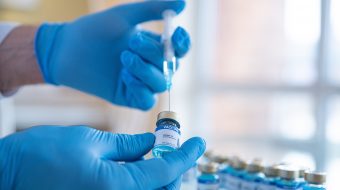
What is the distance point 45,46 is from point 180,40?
46cm

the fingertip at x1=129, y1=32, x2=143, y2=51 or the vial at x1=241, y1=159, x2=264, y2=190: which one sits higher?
the fingertip at x1=129, y1=32, x2=143, y2=51

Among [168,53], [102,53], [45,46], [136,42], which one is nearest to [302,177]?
[168,53]

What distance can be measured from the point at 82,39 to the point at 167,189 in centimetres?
72

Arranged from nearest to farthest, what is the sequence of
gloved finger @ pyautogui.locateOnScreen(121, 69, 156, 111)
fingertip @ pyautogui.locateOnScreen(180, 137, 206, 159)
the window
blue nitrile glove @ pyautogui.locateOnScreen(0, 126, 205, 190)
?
blue nitrile glove @ pyautogui.locateOnScreen(0, 126, 205, 190) < fingertip @ pyautogui.locateOnScreen(180, 137, 206, 159) < gloved finger @ pyautogui.locateOnScreen(121, 69, 156, 111) < the window

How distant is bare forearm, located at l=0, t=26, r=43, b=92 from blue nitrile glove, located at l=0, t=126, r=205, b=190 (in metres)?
0.66

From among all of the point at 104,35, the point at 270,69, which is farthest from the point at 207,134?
the point at 104,35

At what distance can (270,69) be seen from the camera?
2.67m

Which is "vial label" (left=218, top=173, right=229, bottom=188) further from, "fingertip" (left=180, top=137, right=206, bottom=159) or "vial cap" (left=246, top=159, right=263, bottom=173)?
"fingertip" (left=180, top=137, right=206, bottom=159)

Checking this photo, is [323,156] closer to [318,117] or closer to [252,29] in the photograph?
[318,117]

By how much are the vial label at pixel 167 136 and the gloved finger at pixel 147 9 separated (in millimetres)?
549

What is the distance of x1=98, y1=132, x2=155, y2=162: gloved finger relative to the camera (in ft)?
2.42

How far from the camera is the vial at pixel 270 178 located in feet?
3.10

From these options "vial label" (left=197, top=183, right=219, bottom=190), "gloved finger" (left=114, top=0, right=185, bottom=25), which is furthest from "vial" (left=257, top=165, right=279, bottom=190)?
"gloved finger" (left=114, top=0, right=185, bottom=25)

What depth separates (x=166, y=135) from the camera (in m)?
0.76
